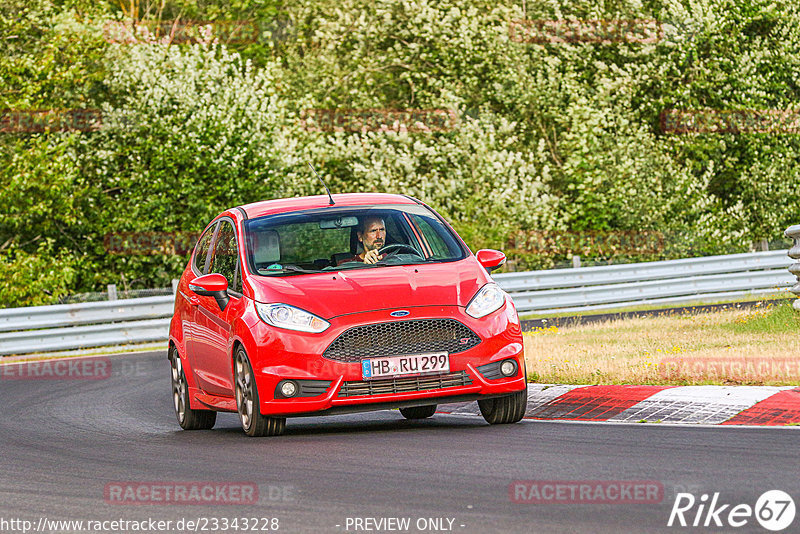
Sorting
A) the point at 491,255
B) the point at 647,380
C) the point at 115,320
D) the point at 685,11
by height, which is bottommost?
the point at 115,320

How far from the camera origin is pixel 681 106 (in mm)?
35531

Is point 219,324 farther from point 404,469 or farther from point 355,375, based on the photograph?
point 404,469

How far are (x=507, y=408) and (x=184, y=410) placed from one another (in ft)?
9.77

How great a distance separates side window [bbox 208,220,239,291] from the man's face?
0.97 m

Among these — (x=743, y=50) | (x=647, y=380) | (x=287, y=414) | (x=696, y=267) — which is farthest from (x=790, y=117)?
(x=287, y=414)

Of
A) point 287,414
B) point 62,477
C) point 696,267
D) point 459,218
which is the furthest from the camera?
point 459,218

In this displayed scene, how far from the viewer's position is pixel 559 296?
1093 inches

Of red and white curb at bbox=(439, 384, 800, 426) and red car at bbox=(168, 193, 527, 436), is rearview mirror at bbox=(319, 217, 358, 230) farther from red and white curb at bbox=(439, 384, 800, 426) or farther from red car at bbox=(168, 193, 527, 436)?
red and white curb at bbox=(439, 384, 800, 426)

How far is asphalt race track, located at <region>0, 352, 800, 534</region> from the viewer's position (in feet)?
20.6

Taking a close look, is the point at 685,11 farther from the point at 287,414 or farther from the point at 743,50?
the point at 287,414

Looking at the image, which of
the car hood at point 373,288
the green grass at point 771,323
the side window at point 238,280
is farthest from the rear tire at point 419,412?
the green grass at point 771,323

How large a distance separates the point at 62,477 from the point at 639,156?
27.4m

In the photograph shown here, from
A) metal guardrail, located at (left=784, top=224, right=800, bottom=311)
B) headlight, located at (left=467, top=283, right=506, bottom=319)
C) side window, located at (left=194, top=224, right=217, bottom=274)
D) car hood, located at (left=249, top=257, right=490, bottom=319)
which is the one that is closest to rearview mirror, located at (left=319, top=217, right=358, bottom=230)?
car hood, located at (left=249, top=257, right=490, bottom=319)

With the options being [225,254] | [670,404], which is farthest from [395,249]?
[670,404]
